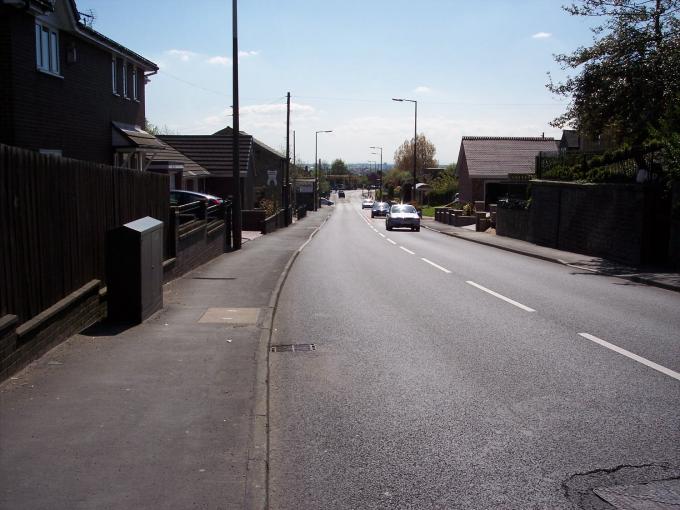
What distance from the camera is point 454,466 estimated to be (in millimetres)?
5066

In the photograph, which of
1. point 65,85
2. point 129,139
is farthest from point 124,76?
point 65,85

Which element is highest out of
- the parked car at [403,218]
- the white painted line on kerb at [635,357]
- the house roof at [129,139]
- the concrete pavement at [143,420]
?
the house roof at [129,139]

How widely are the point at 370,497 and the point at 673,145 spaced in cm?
1536

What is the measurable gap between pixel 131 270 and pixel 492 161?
56043mm

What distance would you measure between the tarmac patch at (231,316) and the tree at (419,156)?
126372mm

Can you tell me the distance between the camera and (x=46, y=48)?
719 inches

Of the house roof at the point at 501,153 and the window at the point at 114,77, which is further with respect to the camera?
the house roof at the point at 501,153

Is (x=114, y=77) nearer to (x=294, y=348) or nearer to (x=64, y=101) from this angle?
(x=64, y=101)

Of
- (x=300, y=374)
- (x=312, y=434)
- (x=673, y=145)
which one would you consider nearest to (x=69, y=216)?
(x=300, y=374)

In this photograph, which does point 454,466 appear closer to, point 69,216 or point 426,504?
point 426,504

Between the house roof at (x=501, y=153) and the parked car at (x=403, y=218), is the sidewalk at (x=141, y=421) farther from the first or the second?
the house roof at (x=501, y=153)

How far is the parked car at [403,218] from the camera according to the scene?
144 feet

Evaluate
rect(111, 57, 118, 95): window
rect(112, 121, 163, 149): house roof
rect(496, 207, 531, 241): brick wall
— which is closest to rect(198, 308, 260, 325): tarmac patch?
rect(112, 121, 163, 149): house roof

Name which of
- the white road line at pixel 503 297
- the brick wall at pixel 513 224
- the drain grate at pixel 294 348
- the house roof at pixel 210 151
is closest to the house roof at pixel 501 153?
the house roof at pixel 210 151
